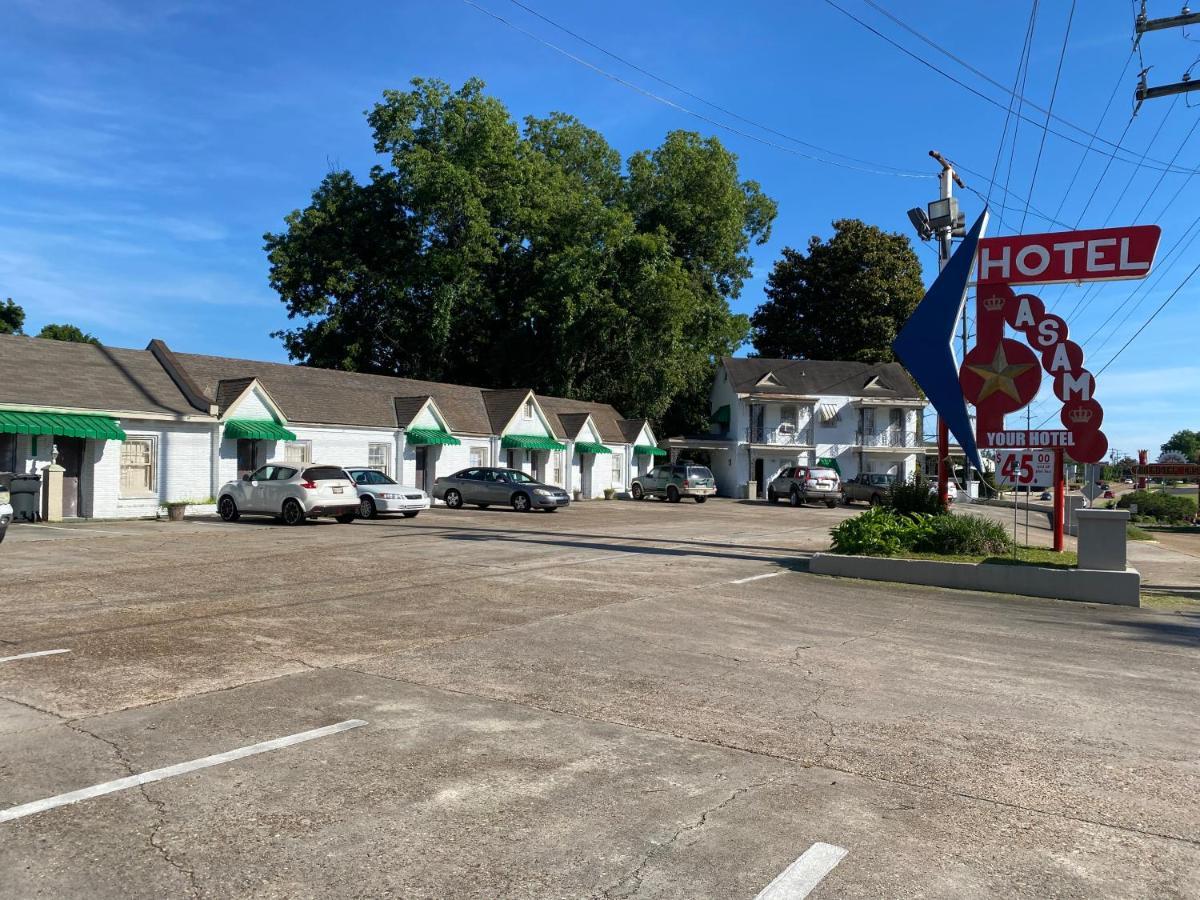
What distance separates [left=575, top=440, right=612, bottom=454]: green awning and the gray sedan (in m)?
10.3

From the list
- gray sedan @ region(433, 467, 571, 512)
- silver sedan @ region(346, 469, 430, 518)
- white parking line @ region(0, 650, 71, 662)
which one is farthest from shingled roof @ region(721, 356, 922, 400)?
white parking line @ region(0, 650, 71, 662)

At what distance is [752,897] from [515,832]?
→ 118cm

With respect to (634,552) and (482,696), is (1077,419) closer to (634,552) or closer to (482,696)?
(634,552)

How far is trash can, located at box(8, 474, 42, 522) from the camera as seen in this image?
21328mm

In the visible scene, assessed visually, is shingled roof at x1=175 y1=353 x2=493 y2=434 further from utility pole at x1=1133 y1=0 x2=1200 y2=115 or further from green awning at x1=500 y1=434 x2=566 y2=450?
utility pole at x1=1133 y1=0 x2=1200 y2=115

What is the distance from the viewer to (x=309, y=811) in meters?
4.42

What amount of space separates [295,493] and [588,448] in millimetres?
21635

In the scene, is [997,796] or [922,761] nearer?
[997,796]

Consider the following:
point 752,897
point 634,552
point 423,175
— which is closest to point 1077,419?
point 634,552

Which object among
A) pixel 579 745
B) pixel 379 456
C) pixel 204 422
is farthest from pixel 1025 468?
pixel 379 456

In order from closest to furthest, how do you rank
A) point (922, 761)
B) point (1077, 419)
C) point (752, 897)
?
point (752, 897) → point (922, 761) → point (1077, 419)

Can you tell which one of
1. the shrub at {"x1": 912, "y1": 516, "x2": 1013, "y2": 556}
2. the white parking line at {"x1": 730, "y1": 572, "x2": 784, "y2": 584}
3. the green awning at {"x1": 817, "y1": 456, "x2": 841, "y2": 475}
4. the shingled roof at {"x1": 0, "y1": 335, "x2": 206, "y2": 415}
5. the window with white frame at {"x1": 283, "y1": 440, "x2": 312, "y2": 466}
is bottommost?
the white parking line at {"x1": 730, "y1": 572, "x2": 784, "y2": 584}

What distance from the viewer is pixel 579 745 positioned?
18.3ft

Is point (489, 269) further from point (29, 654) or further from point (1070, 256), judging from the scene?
point (29, 654)
